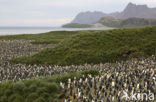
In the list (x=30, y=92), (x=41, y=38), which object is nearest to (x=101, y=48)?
(x=30, y=92)

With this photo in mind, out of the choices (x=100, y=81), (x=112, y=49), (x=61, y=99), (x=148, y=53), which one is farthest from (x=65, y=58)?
(x=61, y=99)

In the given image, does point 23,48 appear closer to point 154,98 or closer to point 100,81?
point 100,81

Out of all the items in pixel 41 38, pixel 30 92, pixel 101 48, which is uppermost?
pixel 101 48

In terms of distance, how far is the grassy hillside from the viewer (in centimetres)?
3403

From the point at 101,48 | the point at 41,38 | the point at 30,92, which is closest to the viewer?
the point at 30,92

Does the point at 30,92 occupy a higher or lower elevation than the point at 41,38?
lower

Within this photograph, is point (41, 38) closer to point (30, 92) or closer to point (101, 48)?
point (101, 48)

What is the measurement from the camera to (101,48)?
3719 centimetres

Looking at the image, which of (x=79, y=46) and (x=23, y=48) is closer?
(x=79, y=46)

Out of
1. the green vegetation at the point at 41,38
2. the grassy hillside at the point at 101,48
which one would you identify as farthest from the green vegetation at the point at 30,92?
the green vegetation at the point at 41,38

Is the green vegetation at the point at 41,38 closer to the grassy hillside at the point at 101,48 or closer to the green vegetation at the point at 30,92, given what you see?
the grassy hillside at the point at 101,48

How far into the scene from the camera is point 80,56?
34688mm

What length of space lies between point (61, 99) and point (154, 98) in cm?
583

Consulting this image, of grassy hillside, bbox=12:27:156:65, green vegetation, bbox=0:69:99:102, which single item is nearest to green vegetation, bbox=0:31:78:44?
grassy hillside, bbox=12:27:156:65
